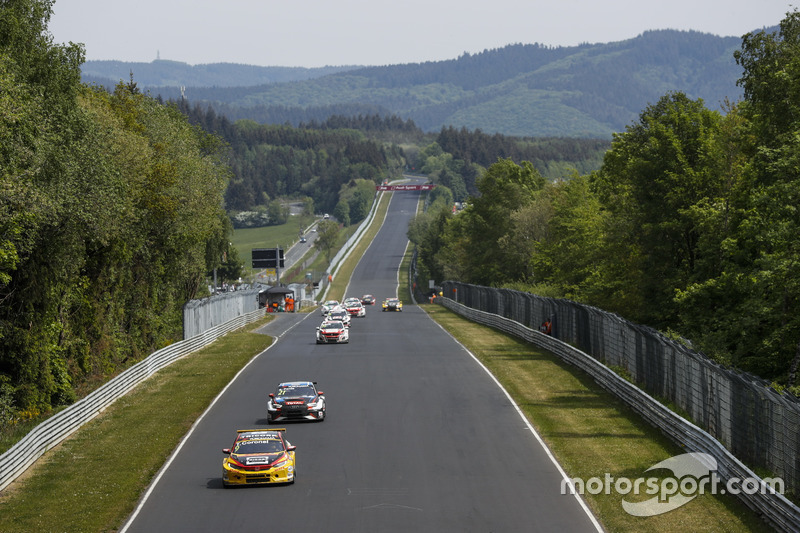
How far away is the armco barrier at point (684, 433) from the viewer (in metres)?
19.5

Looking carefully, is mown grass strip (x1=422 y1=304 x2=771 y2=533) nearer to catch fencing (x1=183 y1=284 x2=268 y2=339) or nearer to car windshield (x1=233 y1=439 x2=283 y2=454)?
car windshield (x1=233 y1=439 x2=283 y2=454)

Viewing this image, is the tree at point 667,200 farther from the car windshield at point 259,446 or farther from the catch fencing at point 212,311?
the car windshield at point 259,446

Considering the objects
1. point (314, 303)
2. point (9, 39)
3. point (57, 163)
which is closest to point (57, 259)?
point (57, 163)

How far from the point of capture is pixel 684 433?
2755 centimetres

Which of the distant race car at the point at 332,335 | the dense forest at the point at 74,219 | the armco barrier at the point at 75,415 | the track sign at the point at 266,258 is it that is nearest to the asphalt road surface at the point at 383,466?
the armco barrier at the point at 75,415

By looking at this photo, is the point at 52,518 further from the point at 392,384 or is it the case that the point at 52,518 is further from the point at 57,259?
the point at 392,384

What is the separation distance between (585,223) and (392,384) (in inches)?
1679

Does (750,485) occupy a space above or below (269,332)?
above

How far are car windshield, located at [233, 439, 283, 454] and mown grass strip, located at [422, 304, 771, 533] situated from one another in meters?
7.60

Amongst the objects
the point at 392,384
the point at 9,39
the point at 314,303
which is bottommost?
the point at 314,303

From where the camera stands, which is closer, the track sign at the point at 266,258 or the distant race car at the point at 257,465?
the distant race car at the point at 257,465

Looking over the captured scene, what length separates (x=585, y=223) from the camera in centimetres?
8112
